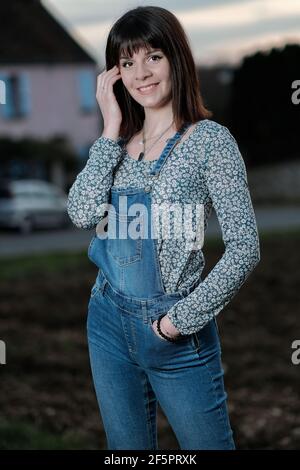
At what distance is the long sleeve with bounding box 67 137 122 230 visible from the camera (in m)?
2.75

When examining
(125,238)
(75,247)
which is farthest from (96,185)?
(75,247)

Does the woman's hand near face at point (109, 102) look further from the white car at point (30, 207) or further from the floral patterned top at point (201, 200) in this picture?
the white car at point (30, 207)

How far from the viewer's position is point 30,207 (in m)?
22.6

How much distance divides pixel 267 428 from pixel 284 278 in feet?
22.7

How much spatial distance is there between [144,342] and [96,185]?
463 mm

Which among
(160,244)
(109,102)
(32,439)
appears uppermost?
(109,102)

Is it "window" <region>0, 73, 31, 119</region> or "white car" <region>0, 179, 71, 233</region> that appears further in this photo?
"window" <region>0, 73, 31, 119</region>

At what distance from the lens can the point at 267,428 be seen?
6.45 meters

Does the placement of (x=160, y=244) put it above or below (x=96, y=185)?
below

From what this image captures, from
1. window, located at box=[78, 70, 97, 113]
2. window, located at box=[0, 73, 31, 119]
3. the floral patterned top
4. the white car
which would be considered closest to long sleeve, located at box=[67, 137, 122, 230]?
the floral patterned top

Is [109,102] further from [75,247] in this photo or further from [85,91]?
[85,91]

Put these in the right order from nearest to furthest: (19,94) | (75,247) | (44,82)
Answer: (75,247)
(19,94)
(44,82)

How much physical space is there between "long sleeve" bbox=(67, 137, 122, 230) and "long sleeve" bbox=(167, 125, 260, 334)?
0.30 meters

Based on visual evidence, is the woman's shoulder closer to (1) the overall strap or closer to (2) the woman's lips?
(1) the overall strap
